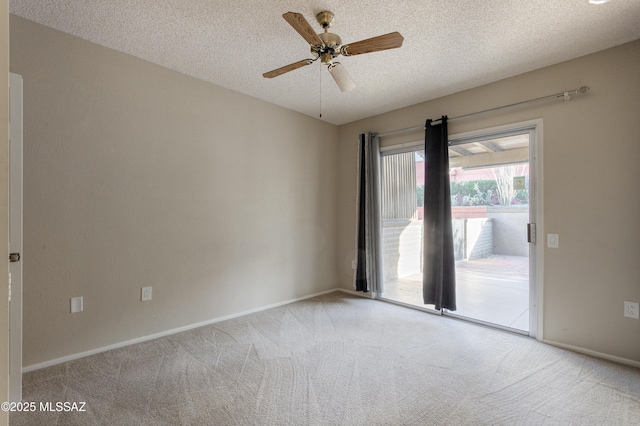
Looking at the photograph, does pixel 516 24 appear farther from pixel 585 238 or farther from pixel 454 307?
pixel 454 307

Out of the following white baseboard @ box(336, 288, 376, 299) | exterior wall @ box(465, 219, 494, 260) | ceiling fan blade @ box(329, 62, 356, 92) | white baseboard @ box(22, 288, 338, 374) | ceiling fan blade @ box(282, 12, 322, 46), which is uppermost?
ceiling fan blade @ box(282, 12, 322, 46)

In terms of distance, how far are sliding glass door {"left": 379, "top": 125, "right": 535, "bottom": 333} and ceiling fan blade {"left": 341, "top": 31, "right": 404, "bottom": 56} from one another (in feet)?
6.40

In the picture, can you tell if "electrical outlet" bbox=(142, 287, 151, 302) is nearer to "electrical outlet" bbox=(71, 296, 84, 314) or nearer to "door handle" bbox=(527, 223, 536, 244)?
"electrical outlet" bbox=(71, 296, 84, 314)

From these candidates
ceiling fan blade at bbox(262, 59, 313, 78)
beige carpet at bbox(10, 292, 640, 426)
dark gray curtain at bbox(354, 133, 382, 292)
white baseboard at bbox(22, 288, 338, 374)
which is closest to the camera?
beige carpet at bbox(10, 292, 640, 426)

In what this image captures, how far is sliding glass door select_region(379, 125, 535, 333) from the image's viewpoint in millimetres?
3064

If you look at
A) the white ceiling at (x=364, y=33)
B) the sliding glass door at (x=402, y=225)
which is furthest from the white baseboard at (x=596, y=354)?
the white ceiling at (x=364, y=33)

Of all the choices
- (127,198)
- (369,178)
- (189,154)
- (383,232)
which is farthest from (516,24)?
(127,198)

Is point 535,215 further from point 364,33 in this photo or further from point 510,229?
point 364,33

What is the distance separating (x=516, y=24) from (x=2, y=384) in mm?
3138

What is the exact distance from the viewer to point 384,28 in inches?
88.9

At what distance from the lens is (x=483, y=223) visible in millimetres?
3365

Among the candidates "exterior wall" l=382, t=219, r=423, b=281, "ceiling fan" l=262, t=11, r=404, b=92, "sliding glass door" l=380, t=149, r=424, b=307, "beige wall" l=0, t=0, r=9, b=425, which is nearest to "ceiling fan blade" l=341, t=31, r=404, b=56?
"ceiling fan" l=262, t=11, r=404, b=92

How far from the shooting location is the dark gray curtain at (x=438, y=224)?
11.1ft

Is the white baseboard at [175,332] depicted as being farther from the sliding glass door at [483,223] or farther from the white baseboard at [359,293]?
the white baseboard at [359,293]
